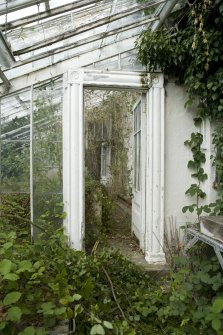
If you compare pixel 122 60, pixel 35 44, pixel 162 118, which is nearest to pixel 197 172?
pixel 162 118

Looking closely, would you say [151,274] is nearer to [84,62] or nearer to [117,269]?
[117,269]

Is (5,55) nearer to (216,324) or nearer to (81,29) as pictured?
(81,29)

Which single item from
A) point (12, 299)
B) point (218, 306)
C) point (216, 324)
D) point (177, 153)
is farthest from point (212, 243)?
point (177, 153)

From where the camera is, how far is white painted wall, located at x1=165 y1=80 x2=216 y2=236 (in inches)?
185

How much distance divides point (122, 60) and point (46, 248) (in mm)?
2893

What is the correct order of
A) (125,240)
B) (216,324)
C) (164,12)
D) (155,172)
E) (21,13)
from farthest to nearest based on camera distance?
(125,240) → (155,172) → (164,12) → (21,13) → (216,324)

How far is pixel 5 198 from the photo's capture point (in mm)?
4633

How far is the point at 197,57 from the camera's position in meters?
4.03

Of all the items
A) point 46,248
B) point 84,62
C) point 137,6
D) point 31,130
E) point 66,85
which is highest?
point 137,6

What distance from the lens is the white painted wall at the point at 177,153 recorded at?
470 centimetres

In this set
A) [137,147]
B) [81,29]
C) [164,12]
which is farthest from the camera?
[137,147]

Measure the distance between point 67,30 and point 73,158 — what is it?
5.61 feet

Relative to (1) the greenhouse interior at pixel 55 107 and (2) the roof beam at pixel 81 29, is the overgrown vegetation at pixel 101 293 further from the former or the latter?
(2) the roof beam at pixel 81 29

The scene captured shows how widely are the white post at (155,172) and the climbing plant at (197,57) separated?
0.39 meters
